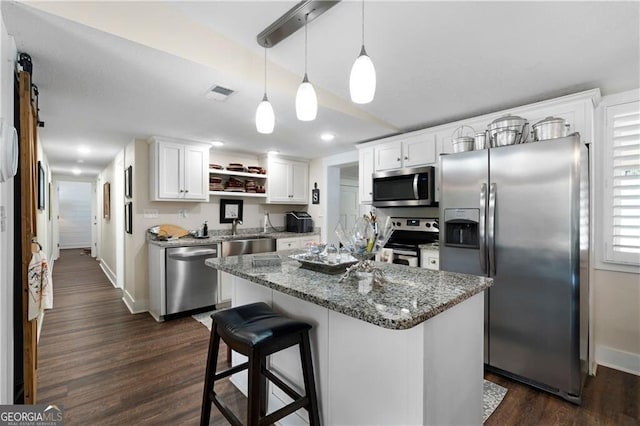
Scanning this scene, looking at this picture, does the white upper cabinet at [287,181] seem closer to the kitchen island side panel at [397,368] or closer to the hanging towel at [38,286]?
the hanging towel at [38,286]

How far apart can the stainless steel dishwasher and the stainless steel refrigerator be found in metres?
2.91

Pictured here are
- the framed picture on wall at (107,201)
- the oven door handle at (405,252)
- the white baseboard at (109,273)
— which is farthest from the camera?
the framed picture on wall at (107,201)

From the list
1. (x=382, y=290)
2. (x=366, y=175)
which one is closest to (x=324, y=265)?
(x=382, y=290)

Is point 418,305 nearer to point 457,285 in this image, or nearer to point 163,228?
point 457,285

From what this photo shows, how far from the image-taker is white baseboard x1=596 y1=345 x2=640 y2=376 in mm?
2383

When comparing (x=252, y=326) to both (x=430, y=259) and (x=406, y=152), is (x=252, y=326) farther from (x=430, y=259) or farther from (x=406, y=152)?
(x=406, y=152)

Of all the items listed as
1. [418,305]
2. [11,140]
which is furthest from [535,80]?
[11,140]

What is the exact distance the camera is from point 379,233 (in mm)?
1539

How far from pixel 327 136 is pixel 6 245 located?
2929 mm

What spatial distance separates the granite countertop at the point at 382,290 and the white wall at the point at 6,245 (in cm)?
98

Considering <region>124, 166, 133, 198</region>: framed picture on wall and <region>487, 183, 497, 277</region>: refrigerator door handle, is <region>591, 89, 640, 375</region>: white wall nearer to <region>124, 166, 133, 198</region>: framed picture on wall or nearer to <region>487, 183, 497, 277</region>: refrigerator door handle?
<region>487, 183, 497, 277</region>: refrigerator door handle

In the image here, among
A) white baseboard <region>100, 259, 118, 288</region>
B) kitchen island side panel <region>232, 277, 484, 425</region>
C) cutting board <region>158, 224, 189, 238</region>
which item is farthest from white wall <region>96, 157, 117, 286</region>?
kitchen island side panel <region>232, 277, 484, 425</region>

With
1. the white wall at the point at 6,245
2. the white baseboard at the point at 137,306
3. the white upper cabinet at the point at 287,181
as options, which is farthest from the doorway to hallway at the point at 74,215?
the white wall at the point at 6,245

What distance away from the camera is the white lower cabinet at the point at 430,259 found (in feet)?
9.57
